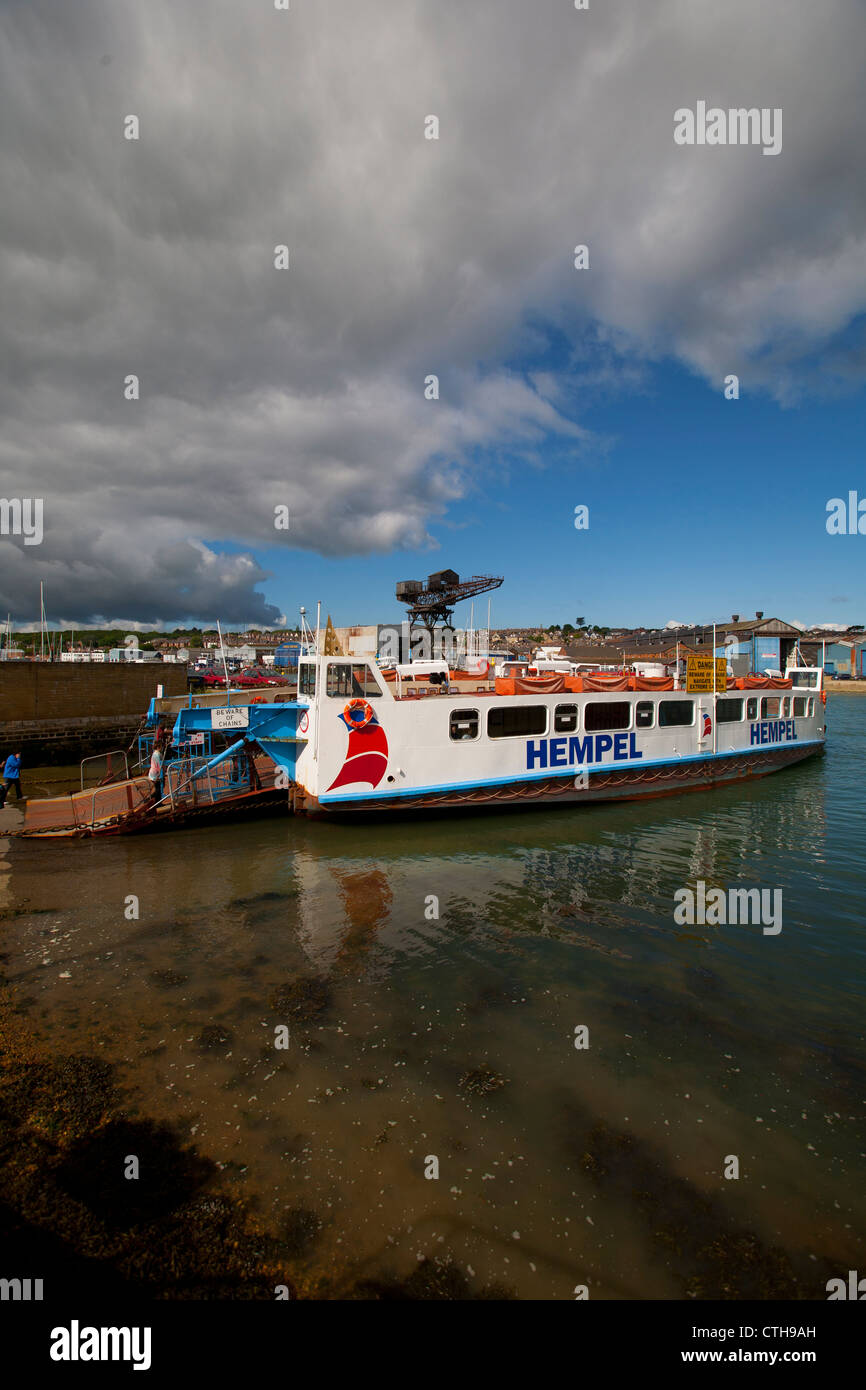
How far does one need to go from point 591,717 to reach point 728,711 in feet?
27.7

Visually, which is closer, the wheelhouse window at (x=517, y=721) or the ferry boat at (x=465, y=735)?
the ferry boat at (x=465, y=735)

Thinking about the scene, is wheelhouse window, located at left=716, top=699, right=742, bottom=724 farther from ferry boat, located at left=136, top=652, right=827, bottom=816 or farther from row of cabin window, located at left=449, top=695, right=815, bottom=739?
ferry boat, located at left=136, top=652, right=827, bottom=816

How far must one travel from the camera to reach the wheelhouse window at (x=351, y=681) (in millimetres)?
15922

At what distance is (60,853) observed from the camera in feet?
46.4

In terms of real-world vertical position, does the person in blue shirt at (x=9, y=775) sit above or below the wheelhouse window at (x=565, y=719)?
below

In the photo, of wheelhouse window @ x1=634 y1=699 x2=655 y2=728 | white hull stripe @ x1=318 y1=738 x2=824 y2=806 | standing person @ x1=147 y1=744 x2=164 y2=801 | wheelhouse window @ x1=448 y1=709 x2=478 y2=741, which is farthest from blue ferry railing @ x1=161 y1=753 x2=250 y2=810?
wheelhouse window @ x1=634 y1=699 x2=655 y2=728

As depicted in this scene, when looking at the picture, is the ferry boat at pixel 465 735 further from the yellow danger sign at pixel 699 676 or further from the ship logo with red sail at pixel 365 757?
the yellow danger sign at pixel 699 676

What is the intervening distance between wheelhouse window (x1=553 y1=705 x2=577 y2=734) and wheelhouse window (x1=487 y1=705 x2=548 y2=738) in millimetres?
432

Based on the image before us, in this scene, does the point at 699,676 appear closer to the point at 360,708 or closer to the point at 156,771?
the point at 360,708

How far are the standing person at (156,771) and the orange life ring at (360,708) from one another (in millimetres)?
6163

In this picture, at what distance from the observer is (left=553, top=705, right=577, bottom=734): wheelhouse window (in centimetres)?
1883
